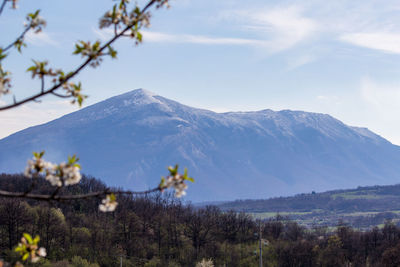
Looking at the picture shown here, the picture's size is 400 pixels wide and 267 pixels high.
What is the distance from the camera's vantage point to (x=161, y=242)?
95312 millimetres

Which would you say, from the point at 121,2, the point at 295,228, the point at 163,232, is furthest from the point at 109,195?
the point at 295,228

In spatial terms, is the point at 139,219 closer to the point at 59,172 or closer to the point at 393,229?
the point at 393,229

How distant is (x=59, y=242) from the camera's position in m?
82.7

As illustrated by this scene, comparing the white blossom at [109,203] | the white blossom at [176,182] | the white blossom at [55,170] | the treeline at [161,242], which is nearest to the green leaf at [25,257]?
the white blossom at [55,170]

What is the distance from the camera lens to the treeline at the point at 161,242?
260ft

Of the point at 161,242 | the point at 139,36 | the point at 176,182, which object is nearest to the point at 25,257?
the point at 176,182

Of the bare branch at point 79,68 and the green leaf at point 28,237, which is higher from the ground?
the bare branch at point 79,68

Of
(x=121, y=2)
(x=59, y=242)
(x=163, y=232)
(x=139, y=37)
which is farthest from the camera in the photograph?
(x=163, y=232)

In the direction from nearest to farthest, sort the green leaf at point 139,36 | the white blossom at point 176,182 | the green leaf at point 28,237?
the green leaf at point 28,237 → the white blossom at point 176,182 → the green leaf at point 139,36

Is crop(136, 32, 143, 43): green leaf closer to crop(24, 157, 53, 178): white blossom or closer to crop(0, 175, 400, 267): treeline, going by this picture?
crop(24, 157, 53, 178): white blossom

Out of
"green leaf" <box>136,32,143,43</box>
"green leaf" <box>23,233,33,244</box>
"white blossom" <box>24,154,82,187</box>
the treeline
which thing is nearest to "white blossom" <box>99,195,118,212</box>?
"white blossom" <box>24,154,82,187</box>

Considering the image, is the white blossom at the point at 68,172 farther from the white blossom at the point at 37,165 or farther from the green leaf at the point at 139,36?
the green leaf at the point at 139,36

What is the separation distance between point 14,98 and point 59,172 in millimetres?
836

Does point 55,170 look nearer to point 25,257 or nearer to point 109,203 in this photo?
point 109,203
